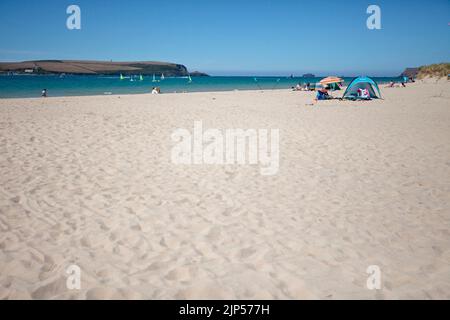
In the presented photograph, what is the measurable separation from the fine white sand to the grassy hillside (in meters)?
60.4

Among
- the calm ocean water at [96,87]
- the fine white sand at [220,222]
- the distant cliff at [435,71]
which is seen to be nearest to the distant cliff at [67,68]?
the calm ocean water at [96,87]

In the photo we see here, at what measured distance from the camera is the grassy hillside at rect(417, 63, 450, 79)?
53000 mm

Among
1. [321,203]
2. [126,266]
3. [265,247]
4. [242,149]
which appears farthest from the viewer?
[242,149]

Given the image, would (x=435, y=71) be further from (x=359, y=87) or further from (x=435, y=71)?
(x=359, y=87)

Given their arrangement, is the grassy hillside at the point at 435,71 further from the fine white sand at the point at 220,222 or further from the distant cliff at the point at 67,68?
the distant cliff at the point at 67,68

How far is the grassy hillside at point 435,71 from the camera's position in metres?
53.0

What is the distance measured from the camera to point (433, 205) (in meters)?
4.87

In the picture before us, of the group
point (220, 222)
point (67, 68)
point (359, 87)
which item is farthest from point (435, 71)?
point (67, 68)

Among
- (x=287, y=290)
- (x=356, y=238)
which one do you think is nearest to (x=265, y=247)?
(x=287, y=290)

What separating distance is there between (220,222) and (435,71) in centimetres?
7216

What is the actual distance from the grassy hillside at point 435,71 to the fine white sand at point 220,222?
60.4 meters
